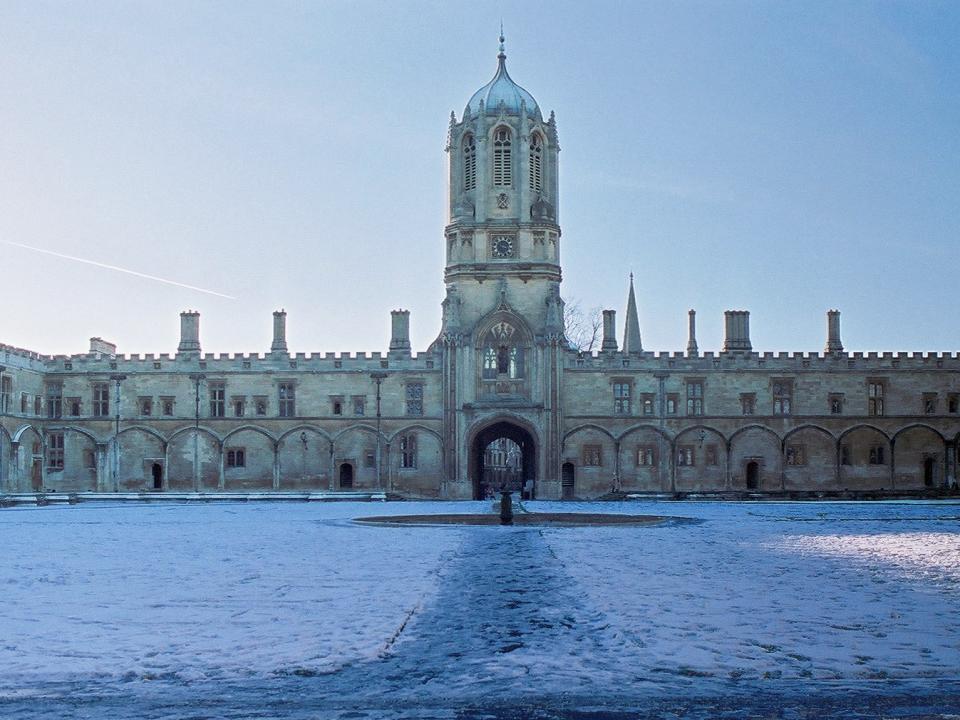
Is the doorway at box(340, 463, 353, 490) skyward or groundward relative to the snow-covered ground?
skyward

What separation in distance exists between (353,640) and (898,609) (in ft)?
19.1

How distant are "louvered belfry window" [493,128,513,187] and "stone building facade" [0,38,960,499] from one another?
0.11 meters

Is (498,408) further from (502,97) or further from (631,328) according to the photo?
(631,328)

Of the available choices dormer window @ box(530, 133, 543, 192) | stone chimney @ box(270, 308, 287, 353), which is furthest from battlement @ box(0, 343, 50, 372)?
dormer window @ box(530, 133, 543, 192)

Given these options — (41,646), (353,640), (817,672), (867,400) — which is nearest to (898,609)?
(817,672)

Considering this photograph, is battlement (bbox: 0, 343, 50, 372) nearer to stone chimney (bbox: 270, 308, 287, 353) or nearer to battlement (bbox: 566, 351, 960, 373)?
stone chimney (bbox: 270, 308, 287, 353)

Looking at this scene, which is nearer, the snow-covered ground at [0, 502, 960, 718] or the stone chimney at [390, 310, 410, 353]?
the snow-covered ground at [0, 502, 960, 718]

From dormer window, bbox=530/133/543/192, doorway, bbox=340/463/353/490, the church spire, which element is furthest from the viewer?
the church spire

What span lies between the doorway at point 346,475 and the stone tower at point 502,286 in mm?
4788

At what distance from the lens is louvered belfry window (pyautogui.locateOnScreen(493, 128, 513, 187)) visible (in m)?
54.4

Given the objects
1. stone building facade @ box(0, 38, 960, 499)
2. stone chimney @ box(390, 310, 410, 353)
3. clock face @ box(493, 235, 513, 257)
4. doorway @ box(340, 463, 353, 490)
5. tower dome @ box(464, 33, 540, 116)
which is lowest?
doorway @ box(340, 463, 353, 490)

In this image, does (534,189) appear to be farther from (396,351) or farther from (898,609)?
(898,609)

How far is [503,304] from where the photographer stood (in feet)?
172

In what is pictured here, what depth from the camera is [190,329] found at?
5544 cm
